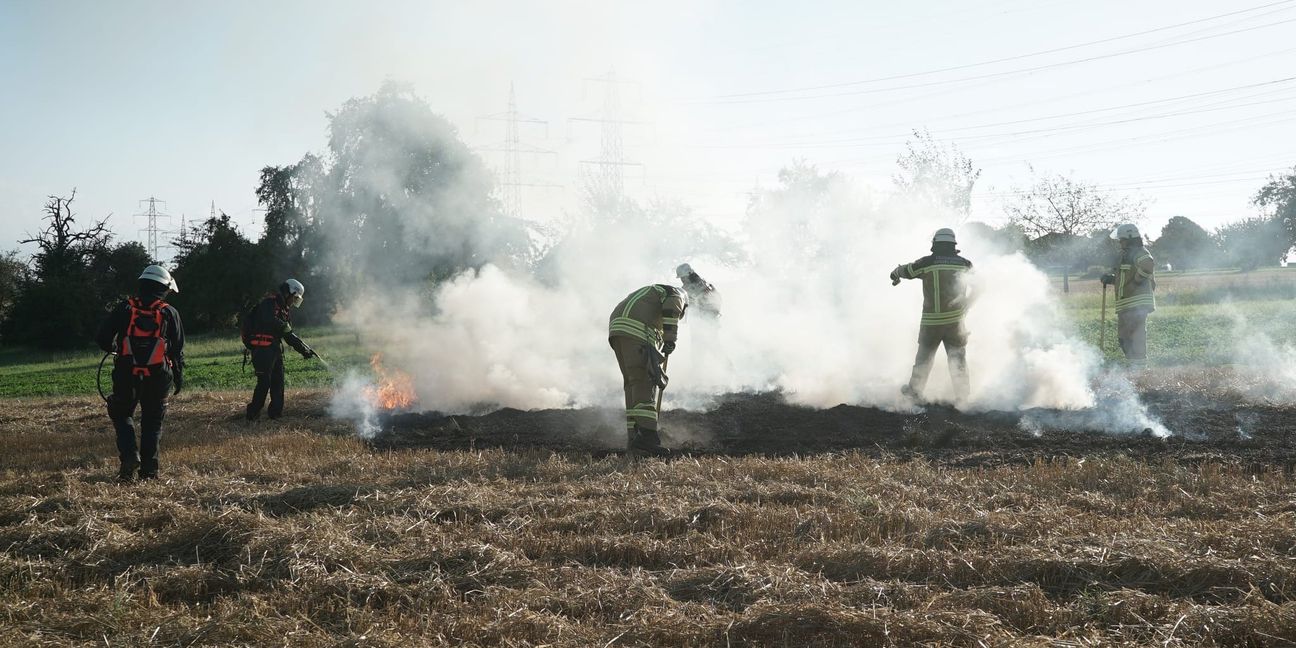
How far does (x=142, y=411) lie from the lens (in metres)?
7.60

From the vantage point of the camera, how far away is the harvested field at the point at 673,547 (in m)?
4.12

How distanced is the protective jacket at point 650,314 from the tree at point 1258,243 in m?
44.4

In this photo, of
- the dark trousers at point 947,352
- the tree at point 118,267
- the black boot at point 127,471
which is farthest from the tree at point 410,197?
the tree at point 118,267

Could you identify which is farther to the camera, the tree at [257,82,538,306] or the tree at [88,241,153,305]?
the tree at [88,241,153,305]

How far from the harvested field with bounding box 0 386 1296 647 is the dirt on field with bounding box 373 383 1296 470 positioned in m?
0.10

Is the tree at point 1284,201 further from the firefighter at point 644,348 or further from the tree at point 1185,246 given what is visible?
the firefighter at point 644,348

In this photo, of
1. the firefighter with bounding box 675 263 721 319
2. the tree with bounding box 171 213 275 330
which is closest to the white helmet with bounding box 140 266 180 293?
the firefighter with bounding box 675 263 721 319

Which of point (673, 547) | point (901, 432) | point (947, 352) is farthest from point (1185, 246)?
point (673, 547)

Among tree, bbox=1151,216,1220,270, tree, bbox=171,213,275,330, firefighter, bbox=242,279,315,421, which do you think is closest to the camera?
firefighter, bbox=242,279,315,421

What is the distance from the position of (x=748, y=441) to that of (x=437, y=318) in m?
6.23

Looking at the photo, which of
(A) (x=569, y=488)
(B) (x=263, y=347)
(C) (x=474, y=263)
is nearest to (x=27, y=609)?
(A) (x=569, y=488)

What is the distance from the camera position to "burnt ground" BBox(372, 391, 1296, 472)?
26.8ft

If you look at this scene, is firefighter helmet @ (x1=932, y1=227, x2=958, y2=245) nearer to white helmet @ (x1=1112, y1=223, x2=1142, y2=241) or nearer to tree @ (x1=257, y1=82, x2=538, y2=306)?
white helmet @ (x1=1112, y1=223, x2=1142, y2=241)

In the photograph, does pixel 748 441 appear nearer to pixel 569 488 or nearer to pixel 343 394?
pixel 569 488
